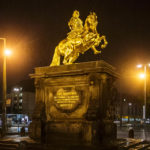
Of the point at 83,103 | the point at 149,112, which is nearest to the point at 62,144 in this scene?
the point at 83,103

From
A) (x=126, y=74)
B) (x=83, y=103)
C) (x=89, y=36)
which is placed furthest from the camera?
(x=126, y=74)

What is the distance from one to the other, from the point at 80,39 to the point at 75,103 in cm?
379

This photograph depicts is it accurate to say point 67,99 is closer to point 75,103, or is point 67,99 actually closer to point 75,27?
point 75,103

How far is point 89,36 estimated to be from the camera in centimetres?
1647

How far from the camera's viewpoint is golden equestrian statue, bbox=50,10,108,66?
1658 cm

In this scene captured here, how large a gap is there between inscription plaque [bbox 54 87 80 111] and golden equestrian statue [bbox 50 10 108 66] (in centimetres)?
198

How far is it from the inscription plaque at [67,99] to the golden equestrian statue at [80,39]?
1.98 m

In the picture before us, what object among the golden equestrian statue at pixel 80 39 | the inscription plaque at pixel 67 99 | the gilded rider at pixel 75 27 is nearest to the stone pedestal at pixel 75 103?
the inscription plaque at pixel 67 99

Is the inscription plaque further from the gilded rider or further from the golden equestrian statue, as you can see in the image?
the gilded rider

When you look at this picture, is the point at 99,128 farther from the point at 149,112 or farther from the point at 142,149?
the point at 149,112

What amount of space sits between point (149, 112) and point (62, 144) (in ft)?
118

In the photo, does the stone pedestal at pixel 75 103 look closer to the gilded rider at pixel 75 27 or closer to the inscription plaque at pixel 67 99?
the inscription plaque at pixel 67 99

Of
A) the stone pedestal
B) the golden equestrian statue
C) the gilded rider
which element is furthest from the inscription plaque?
the gilded rider

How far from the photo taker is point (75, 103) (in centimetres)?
1548
